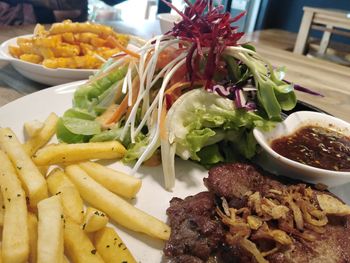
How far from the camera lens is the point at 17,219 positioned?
1147mm

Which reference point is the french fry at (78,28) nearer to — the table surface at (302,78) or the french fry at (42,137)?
the table surface at (302,78)

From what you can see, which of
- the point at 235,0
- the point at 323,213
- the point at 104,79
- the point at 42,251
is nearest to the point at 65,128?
the point at 104,79

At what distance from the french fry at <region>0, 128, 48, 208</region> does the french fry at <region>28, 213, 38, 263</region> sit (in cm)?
7

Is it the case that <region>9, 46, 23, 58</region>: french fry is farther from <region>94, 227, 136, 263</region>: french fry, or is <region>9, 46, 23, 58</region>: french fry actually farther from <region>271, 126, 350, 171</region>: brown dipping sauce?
<region>271, 126, 350, 171</region>: brown dipping sauce

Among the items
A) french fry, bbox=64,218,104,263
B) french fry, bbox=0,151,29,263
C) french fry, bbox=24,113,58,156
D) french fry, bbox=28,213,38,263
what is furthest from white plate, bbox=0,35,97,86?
french fry, bbox=64,218,104,263

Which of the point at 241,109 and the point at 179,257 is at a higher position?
the point at 241,109

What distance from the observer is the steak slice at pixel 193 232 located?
1.21 metres

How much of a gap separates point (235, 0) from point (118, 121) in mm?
6825

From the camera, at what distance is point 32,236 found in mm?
1201

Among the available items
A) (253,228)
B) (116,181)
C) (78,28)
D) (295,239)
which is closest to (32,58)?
(78,28)

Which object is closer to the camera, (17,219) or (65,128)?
(17,219)

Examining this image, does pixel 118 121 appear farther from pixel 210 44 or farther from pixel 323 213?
pixel 323 213

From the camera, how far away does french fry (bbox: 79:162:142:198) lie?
4.78ft

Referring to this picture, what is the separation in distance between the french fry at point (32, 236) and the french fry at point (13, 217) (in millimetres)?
66
